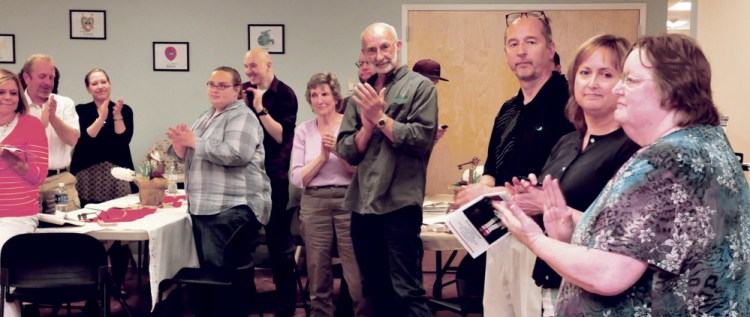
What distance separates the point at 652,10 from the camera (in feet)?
20.7

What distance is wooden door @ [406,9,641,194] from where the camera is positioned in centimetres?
633

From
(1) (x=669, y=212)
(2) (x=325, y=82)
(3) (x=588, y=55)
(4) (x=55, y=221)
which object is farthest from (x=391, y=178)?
(1) (x=669, y=212)

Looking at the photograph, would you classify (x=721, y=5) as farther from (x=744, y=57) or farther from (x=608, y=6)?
(x=608, y=6)

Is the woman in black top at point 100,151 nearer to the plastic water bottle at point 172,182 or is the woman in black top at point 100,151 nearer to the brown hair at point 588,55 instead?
the plastic water bottle at point 172,182

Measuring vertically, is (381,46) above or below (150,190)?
above

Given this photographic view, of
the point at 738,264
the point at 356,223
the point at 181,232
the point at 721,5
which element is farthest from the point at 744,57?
the point at 181,232

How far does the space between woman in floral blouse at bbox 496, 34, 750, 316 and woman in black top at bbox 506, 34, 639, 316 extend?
1.61 ft

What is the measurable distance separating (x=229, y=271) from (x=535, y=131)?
6.06 ft

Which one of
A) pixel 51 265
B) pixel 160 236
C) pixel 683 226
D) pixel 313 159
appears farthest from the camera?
pixel 313 159

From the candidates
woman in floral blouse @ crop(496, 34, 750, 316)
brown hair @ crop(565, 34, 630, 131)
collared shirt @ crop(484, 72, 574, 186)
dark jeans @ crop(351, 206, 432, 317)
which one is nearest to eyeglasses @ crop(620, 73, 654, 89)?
woman in floral blouse @ crop(496, 34, 750, 316)

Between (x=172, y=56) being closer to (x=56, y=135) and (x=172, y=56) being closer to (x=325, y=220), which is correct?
(x=56, y=135)

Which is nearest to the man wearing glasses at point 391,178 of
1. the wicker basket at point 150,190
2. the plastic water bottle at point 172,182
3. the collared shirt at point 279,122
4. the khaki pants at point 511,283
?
the khaki pants at point 511,283

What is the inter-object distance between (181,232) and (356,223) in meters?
1.14

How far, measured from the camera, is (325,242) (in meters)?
3.81
